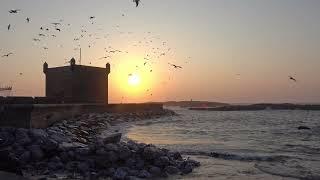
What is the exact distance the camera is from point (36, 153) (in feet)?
44.2

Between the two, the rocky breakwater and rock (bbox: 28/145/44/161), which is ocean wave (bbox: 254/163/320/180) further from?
rock (bbox: 28/145/44/161)

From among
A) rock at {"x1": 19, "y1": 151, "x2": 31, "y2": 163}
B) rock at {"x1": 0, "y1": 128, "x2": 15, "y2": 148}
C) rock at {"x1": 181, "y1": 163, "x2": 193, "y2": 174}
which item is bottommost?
rock at {"x1": 181, "y1": 163, "x2": 193, "y2": 174}

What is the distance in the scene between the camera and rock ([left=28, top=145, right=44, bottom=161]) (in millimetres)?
13391

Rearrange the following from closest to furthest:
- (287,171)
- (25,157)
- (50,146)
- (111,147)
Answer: (25,157) → (111,147) → (50,146) → (287,171)

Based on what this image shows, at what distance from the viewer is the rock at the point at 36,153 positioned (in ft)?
43.9

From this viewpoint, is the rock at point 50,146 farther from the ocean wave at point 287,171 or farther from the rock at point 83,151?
the ocean wave at point 287,171

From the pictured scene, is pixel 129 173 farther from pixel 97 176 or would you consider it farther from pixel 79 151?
pixel 79 151

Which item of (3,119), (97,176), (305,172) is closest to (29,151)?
(97,176)

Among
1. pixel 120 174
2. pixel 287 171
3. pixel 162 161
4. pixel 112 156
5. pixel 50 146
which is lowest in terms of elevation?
pixel 287 171

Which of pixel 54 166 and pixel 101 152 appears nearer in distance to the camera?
pixel 54 166

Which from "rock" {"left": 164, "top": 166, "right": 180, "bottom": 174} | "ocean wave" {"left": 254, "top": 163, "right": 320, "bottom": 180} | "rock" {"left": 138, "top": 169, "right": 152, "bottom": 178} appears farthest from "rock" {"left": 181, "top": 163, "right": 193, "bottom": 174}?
"ocean wave" {"left": 254, "top": 163, "right": 320, "bottom": 180}

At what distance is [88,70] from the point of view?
49.1 m

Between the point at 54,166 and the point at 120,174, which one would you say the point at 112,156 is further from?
the point at 54,166

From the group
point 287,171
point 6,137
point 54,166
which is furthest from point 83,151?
point 287,171
